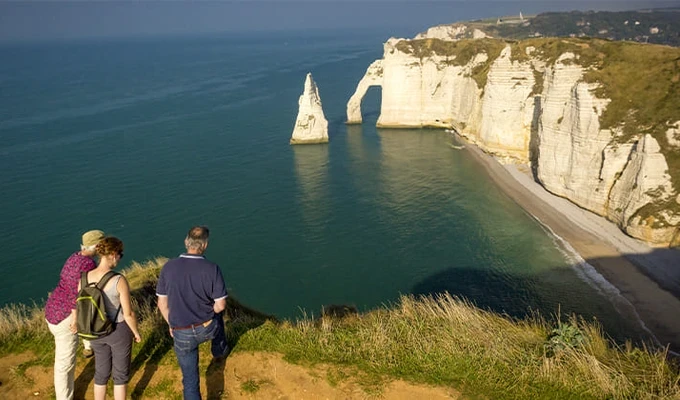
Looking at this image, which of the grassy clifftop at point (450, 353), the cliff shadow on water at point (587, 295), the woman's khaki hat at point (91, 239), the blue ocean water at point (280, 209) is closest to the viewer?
the woman's khaki hat at point (91, 239)

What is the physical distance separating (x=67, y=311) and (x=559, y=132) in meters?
35.7

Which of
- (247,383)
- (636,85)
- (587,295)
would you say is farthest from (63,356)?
(636,85)

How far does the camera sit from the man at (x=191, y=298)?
6062 millimetres

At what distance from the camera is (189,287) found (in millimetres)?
6129

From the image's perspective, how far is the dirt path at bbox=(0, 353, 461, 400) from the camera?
7055 millimetres

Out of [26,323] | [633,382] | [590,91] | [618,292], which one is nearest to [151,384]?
[26,323]

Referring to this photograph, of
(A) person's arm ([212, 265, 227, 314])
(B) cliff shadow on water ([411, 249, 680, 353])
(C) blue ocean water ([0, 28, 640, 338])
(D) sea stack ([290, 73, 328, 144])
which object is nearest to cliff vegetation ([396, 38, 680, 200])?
(B) cliff shadow on water ([411, 249, 680, 353])

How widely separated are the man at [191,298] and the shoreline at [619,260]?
1939 centimetres

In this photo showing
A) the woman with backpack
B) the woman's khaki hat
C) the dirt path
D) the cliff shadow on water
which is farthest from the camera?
the cliff shadow on water

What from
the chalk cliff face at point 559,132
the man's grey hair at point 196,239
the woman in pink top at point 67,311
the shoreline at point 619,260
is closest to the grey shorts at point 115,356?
the woman in pink top at point 67,311

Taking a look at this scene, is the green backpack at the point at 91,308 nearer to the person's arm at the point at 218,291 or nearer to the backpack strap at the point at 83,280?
the backpack strap at the point at 83,280

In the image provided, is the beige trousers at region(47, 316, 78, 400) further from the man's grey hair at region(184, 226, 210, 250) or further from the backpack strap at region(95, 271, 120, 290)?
the man's grey hair at region(184, 226, 210, 250)

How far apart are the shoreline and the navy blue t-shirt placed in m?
19.5

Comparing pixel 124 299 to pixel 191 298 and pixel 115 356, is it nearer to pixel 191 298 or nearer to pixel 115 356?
pixel 191 298
